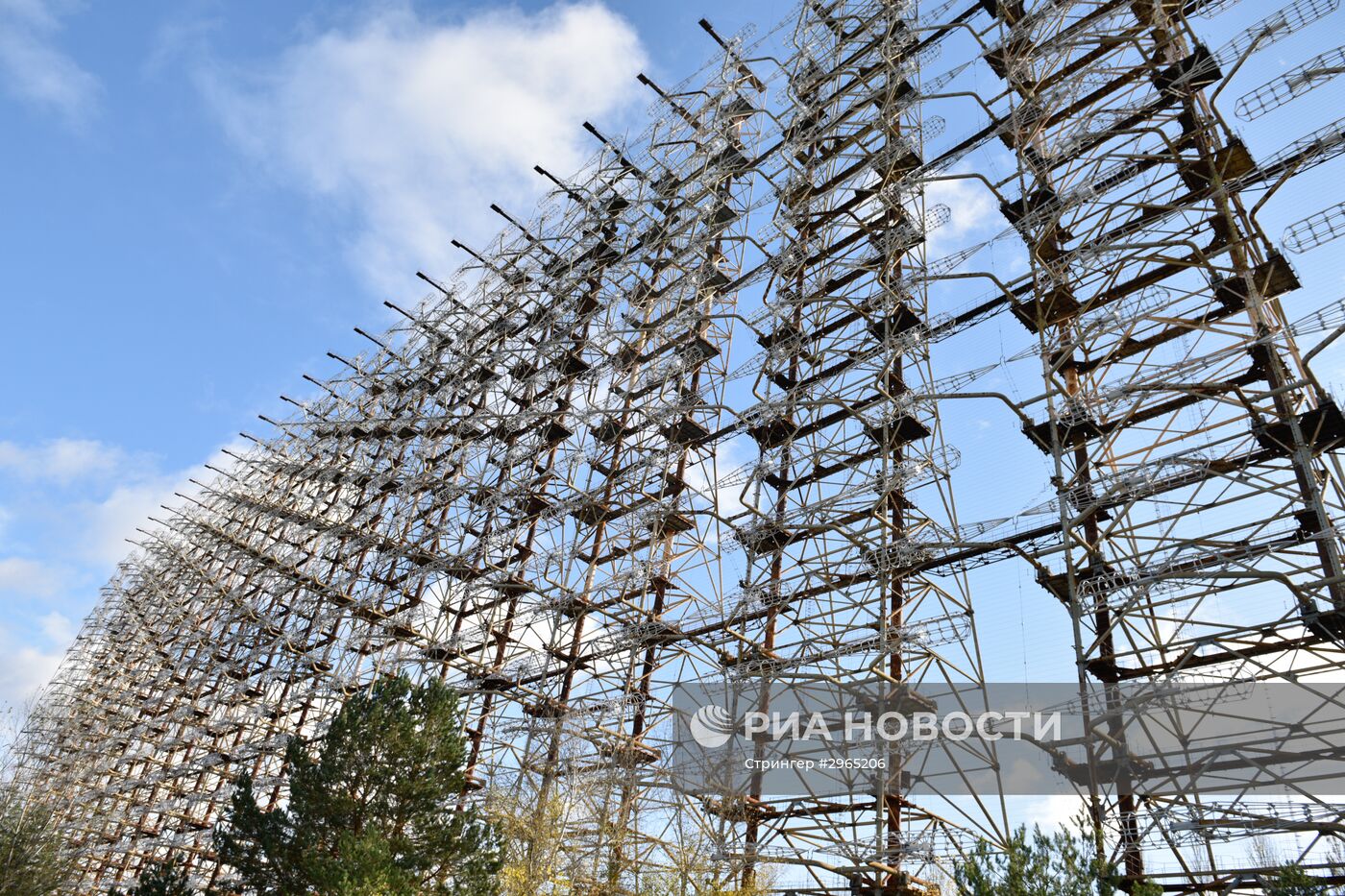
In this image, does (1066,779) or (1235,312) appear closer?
(1066,779)

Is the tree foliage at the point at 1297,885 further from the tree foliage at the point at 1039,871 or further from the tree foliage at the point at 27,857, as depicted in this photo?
the tree foliage at the point at 27,857

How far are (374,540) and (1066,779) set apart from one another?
2576 centimetres

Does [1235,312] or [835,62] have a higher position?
[835,62]

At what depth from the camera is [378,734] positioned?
18.9 meters

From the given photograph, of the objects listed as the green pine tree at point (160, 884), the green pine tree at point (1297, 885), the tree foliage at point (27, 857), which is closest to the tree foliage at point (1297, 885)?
the green pine tree at point (1297, 885)

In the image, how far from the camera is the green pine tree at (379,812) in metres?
17.5

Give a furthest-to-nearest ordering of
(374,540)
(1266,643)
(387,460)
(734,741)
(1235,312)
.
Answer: (387,460) < (374,540) < (734,741) < (1235,312) < (1266,643)

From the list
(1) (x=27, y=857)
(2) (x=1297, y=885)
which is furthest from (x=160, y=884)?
(2) (x=1297, y=885)

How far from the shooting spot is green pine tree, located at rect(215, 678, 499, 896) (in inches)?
689

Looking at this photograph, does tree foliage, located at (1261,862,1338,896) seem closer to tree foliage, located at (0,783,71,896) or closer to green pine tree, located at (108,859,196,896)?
green pine tree, located at (108,859,196,896)

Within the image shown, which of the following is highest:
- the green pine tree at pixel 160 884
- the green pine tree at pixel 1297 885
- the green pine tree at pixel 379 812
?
the green pine tree at pixel 379 812

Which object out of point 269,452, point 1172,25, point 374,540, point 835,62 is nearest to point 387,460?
point 374,540

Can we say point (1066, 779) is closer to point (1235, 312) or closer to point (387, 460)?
point (1235, 312)

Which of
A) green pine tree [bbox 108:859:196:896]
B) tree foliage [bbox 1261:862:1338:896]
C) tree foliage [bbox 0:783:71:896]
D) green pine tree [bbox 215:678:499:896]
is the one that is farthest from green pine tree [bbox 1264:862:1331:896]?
tree foliage [bbox 0:783:71:896]
